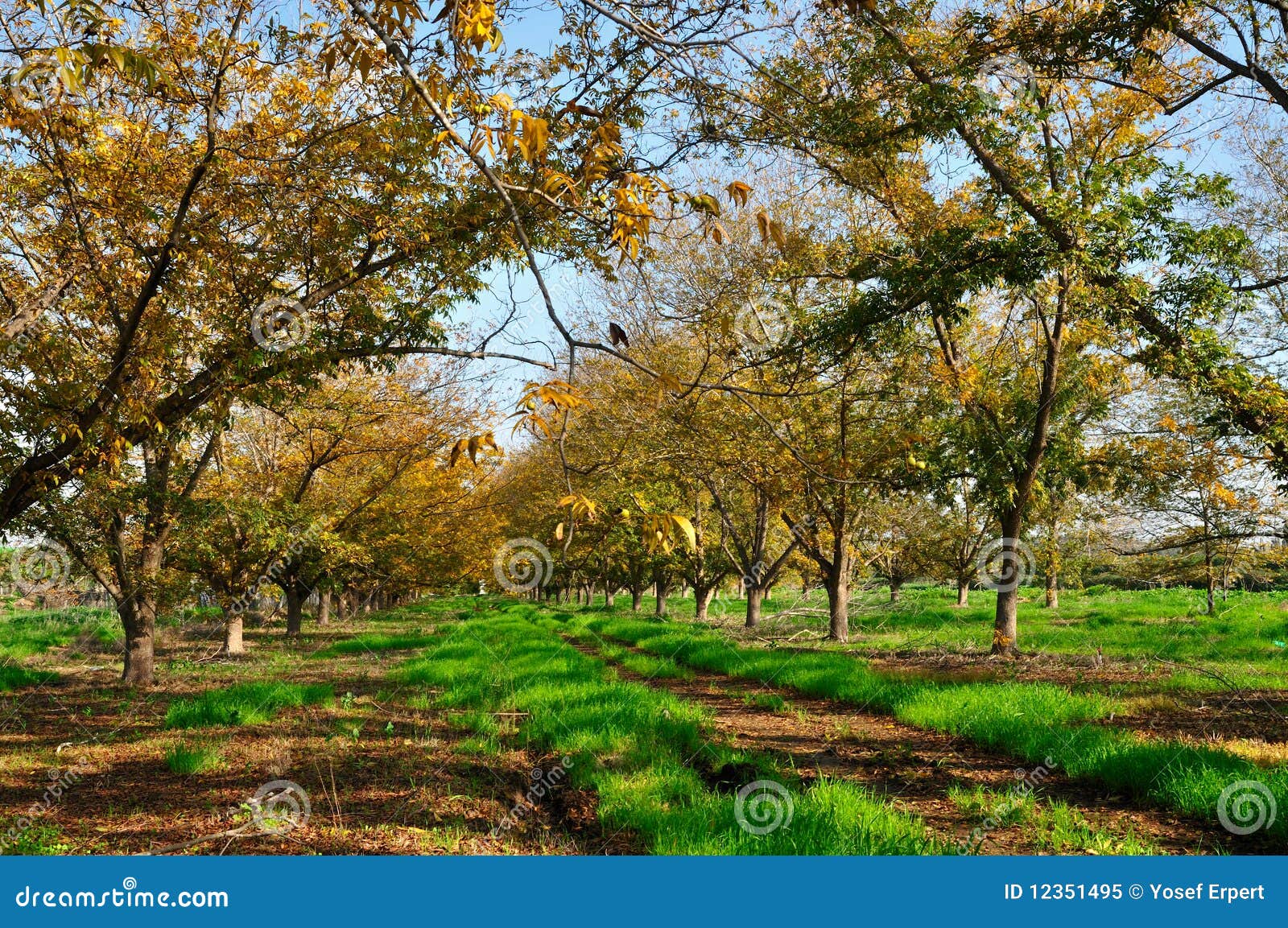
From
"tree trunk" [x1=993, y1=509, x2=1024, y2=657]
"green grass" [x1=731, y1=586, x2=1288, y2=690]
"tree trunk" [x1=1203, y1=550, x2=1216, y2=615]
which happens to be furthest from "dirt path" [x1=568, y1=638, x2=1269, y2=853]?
"tree trunk" [x1=1203, y1=550, x2=1216, y2=615]

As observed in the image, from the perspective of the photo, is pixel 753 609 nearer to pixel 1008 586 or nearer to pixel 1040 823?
pixel 1008 586

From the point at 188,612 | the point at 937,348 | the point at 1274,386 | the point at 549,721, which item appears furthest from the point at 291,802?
the point at 188,612

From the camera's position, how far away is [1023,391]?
14.3 metres

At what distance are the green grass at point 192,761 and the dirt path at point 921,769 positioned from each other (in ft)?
14.6

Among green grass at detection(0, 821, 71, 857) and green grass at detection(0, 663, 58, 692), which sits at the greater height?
green grass at detection(0, 821, 71, 857)

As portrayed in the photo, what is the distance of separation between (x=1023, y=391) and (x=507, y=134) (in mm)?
14096

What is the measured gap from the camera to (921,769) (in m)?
6.17

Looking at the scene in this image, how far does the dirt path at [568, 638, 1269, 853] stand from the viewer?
4.62 m

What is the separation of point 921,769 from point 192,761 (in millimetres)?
5875

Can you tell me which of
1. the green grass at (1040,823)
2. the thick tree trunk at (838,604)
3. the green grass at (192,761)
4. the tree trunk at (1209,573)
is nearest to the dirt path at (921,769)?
the green grass at (1040,823)

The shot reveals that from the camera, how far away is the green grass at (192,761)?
618cm

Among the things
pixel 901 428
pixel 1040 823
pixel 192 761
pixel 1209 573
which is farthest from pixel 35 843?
pixel 1209 573

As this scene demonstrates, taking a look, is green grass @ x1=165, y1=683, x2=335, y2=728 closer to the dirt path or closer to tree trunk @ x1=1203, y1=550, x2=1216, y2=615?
the dirt path

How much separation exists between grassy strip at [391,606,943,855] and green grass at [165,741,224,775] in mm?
2344
